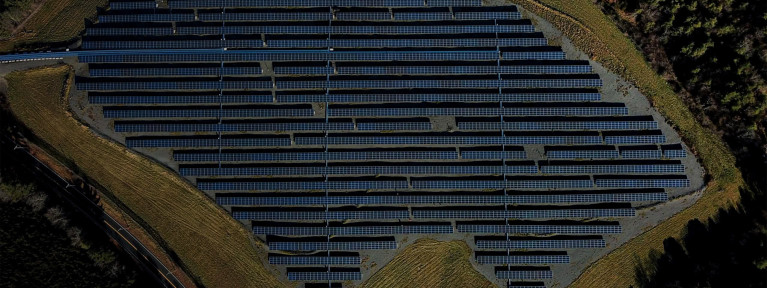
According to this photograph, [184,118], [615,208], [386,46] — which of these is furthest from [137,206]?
[615,208]

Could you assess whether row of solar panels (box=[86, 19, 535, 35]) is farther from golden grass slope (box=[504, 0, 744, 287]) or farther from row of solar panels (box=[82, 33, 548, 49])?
golden grass slope (box=[504, 0, 744, 287])

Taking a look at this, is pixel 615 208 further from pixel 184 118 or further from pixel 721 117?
pixel 184 118

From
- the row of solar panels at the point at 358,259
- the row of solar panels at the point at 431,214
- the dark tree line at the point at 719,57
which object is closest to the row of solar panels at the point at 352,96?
the dark tree line at the point at 719,57

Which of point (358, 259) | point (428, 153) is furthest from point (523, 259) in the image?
point (358, 259)

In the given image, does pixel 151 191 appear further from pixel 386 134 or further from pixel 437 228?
pixel 437 228

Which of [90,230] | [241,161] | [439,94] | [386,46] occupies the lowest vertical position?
[90,230]
